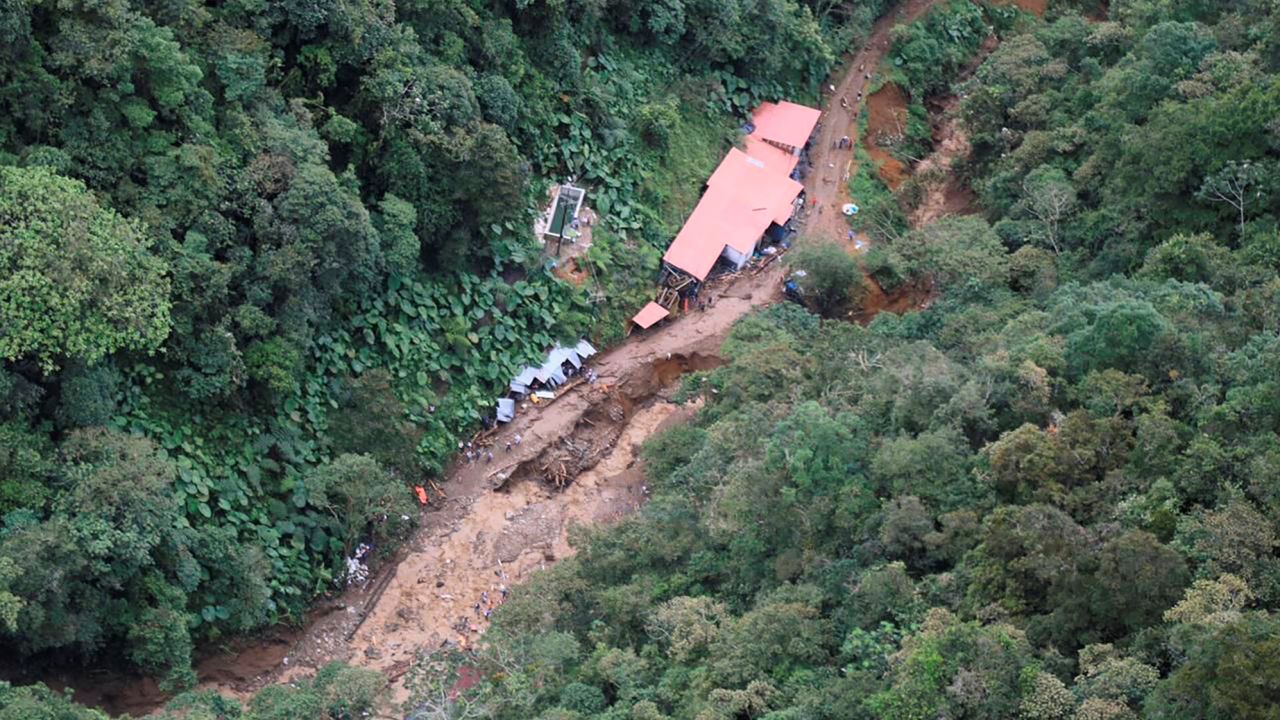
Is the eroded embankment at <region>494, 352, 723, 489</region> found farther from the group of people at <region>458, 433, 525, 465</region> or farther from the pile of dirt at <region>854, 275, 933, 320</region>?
the pile of dirt at <region>854, 275, 933, 320</region>

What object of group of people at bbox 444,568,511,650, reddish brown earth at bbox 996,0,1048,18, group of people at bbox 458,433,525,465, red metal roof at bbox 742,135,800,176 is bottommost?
group of people at bbox 444,568,511,650

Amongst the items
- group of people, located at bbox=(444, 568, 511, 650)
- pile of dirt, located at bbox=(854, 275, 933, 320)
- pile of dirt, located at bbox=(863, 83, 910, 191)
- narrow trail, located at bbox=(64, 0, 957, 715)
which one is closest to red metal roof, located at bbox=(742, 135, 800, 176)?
narrow trail, located at bbox=(64, 0, 957, 715)

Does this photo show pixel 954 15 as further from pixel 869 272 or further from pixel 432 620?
pixel 432 620

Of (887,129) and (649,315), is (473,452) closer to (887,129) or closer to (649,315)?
(649,315)

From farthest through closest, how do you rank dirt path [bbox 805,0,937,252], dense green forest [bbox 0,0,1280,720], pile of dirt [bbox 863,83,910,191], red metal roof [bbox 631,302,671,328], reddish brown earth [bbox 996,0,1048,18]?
reddish brown earth [bbox 996,0,1048,18] < pile of dirt [bbox 863,83,910,191] < dirt path [bbox 805,0,937,252] < red metal roof [bbox 631,302,671,328] < dense green forest [bbox 0,0,1280,720]

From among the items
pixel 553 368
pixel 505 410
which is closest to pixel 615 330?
pixel 553 368

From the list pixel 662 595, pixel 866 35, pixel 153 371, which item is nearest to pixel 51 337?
pixel 153 371

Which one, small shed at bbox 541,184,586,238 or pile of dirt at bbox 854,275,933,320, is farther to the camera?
pile of dirt at bbox 854,275,933,320
